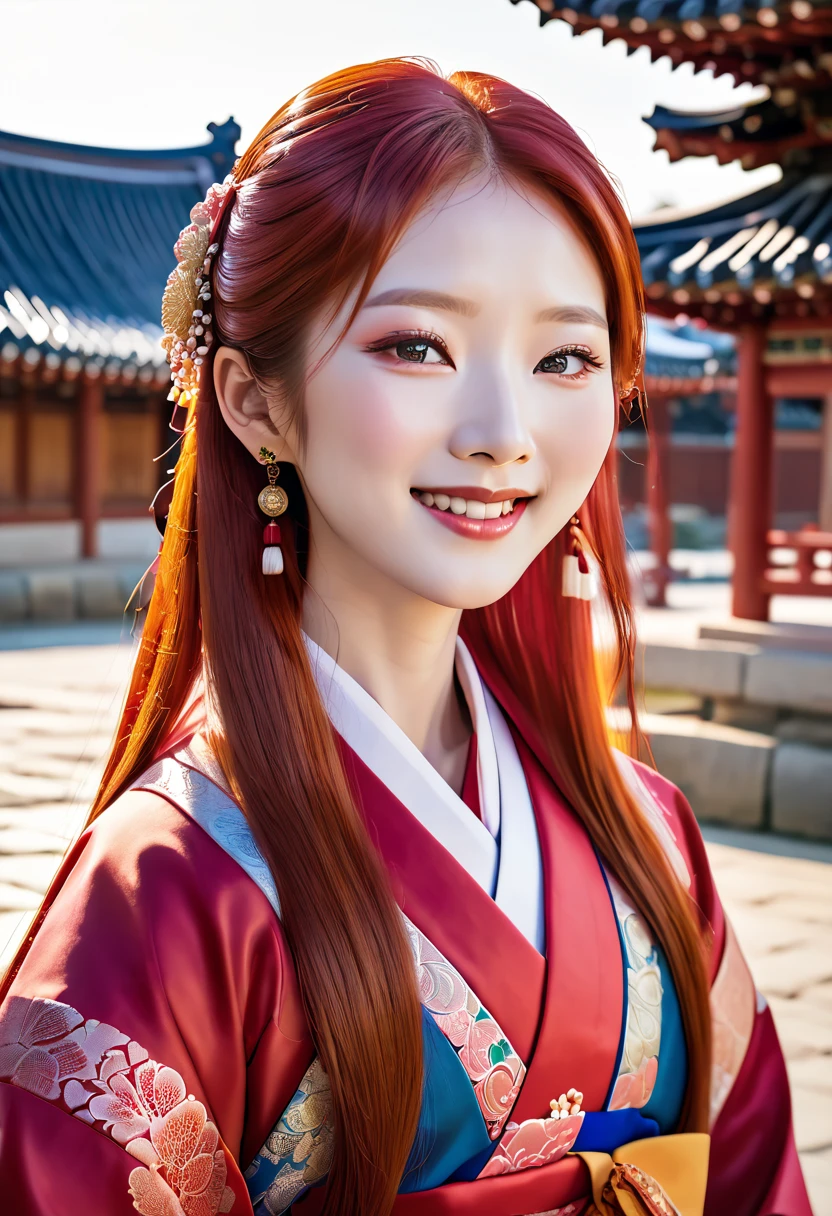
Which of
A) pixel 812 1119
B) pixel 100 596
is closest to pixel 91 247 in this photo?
pixel 100 596

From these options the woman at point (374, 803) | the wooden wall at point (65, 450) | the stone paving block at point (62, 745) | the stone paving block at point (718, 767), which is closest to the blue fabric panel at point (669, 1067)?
the woman at point (374, 803)

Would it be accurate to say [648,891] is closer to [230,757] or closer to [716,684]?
[230,757]

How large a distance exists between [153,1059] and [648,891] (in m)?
0.68

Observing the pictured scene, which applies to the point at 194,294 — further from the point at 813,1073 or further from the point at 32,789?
the point at 32,789

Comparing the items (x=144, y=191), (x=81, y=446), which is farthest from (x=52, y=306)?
(x=144, y=191)

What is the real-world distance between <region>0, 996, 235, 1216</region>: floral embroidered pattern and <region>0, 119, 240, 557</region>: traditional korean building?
1282 cm

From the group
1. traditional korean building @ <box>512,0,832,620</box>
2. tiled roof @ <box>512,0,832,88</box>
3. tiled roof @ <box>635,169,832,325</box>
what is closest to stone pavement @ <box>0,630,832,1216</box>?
traditional korean building @ <box>512,0,832,620</box>

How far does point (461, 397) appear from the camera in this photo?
1.43 meters

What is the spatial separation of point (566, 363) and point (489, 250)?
176 mm

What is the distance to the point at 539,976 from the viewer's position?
148 cm

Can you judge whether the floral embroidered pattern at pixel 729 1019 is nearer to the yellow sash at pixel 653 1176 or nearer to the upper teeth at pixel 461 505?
the yellow sash at pixel 653 1176

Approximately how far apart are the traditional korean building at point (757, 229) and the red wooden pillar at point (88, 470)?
896 centimetres

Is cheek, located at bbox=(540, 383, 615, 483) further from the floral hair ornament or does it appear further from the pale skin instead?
the floral hair ornament

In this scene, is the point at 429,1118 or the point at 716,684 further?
the point at 716,684
